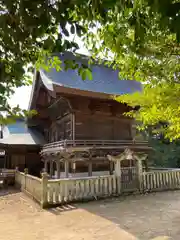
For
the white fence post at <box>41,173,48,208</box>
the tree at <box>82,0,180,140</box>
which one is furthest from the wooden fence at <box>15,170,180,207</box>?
the tree at <box>82,0,180,140</box>

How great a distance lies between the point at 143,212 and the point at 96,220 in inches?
56.5

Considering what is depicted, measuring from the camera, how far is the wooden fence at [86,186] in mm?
7605

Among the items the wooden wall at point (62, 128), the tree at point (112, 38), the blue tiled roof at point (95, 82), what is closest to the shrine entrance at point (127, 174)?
the wooden wall at point (62, 128)

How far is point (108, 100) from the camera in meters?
11.9

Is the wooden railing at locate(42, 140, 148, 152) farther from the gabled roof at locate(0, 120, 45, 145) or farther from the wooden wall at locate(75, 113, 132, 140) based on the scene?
the gabled roof at locate(0, 120, 45, 145)

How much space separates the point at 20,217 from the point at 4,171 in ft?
27.1

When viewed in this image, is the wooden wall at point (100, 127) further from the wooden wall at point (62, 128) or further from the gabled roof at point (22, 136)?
the gabled roof at point (22, 136)

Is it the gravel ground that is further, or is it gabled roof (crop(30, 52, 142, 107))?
gabled roof (crop(30, 52, 142, 107))

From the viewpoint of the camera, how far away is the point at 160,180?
32.5ft

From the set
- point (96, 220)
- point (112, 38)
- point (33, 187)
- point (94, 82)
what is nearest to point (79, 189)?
point (33, 187)

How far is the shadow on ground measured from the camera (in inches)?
184

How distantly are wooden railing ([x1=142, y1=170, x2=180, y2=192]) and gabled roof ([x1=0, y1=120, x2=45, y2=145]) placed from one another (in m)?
9.19

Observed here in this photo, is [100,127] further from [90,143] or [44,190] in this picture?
[44,190]

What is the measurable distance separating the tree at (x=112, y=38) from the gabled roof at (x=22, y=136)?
42.0ft
